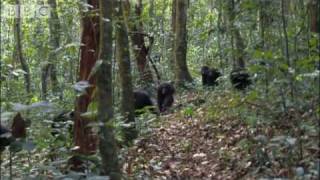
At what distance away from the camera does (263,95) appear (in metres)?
5.40

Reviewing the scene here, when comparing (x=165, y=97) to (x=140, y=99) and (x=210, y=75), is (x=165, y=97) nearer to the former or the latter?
(x=140, y=99)

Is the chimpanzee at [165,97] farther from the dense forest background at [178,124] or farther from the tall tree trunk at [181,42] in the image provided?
the tall tree trunk at [181,42]

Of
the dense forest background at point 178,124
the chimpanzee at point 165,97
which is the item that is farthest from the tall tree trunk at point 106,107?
the chimpanzee at point 165,97

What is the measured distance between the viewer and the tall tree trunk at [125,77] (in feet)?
24.8

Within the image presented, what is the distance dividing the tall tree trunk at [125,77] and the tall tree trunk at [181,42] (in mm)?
6143

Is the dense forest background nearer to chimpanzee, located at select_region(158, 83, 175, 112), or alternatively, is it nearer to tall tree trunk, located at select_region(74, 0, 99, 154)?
tall tree trunk, located at select_region(74, 0, 99, 154)

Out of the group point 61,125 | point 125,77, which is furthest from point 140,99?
point 61,125

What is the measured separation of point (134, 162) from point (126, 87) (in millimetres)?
1750

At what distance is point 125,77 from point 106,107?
123 inches

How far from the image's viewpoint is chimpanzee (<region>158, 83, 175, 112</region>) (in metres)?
11.3

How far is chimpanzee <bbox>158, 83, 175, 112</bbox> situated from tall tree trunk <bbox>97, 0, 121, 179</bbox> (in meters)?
6.55

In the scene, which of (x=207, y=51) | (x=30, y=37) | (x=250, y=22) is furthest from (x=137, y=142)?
(x=207, y=51)

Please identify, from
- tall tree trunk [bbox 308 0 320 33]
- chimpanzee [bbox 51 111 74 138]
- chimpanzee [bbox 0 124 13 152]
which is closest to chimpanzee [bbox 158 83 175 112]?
chimpanzee [bbox 51 111 74 138]

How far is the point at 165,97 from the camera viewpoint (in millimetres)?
11414
